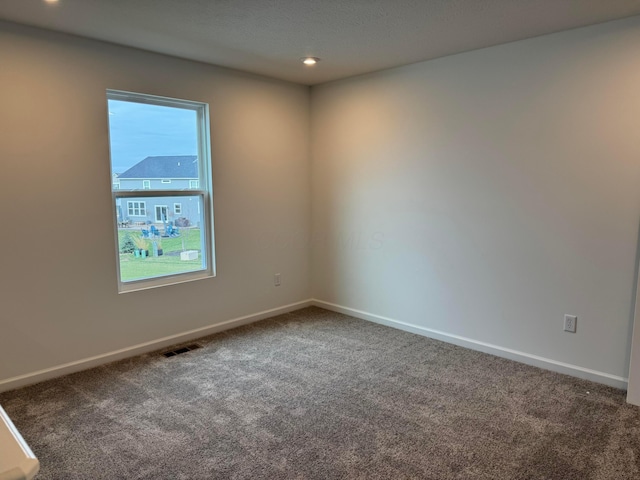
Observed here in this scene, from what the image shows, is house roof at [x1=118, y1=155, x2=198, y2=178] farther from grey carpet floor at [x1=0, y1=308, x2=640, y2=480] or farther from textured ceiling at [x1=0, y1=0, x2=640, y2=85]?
grey carpet floor at [x1=0, y1=308, x2=640, y2=480]

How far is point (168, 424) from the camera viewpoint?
2484 millimetres

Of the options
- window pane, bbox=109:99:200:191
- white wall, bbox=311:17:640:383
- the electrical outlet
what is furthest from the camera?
window pane, bbox=109:99:200:191

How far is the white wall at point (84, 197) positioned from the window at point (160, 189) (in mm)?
106

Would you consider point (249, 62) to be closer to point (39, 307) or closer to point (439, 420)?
point (39, 307)

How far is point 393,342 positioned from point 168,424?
6.43 feet

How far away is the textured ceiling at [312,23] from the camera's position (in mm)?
2459

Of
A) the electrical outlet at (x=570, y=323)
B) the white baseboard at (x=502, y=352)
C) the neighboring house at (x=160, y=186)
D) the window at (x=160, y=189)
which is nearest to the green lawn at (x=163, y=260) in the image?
the window at (x=160, y=189)

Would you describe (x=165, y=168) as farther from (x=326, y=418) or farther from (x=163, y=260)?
(x=326, y=418)

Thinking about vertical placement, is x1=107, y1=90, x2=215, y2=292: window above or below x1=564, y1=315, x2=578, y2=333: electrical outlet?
above

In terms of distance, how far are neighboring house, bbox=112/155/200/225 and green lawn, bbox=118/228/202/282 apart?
0.12 m

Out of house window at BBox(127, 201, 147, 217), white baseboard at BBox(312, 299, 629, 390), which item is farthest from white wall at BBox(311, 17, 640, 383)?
house window at BBox(127, 201, 147, 217)

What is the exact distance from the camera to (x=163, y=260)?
372 centimetres

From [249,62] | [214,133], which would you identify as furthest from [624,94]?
[214,133]

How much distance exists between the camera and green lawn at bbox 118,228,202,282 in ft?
11.4
